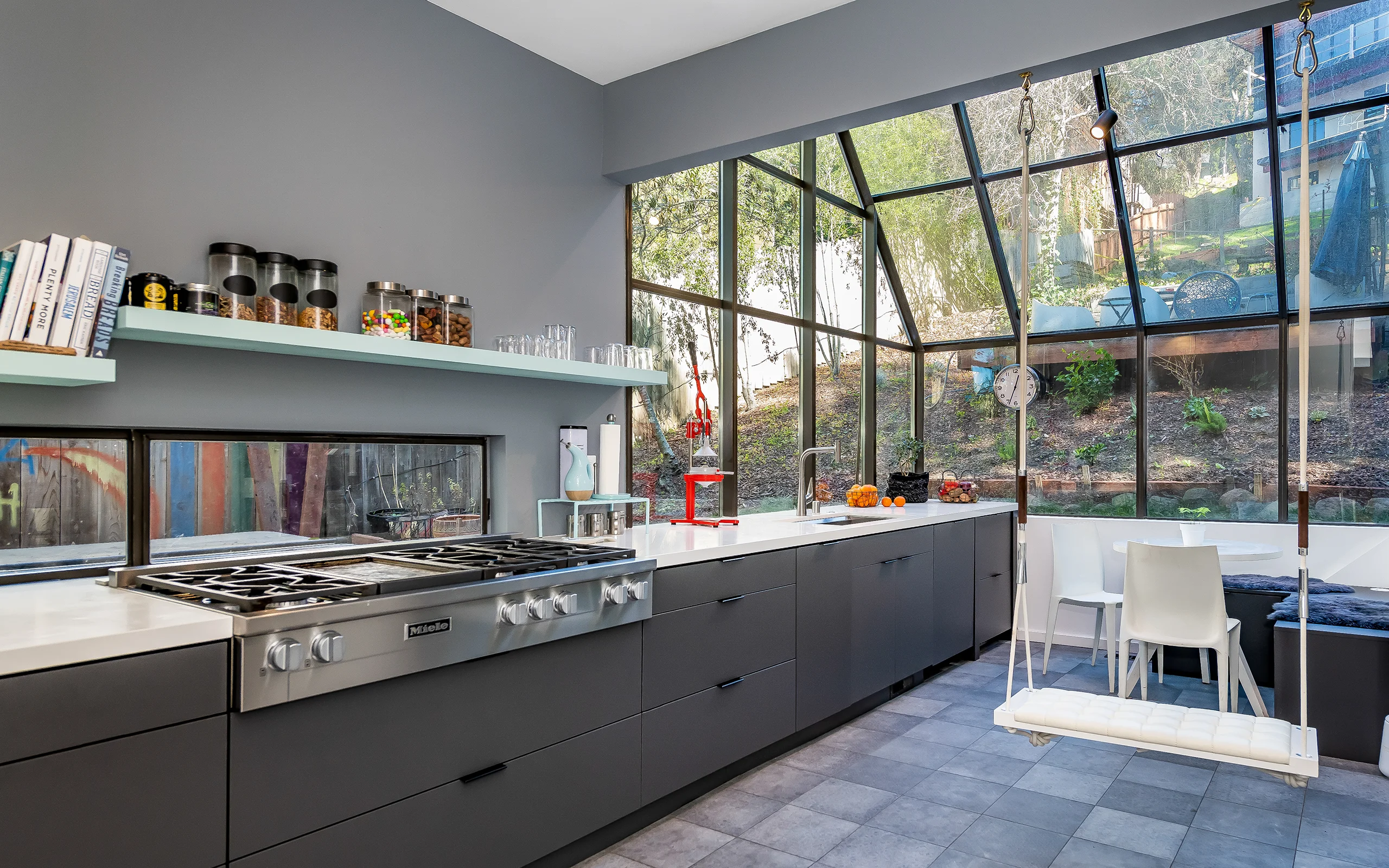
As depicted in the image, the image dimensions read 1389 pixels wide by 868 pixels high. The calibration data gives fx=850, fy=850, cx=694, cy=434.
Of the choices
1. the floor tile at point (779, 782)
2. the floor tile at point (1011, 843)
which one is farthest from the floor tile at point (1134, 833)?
the floor tile at point (779, 782)

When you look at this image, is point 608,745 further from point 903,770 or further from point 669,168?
point 669,168

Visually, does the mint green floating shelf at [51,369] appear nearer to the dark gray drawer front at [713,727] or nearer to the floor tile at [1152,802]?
the dark gray drawer front at [713,727]

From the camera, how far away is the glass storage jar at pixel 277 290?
2.36m

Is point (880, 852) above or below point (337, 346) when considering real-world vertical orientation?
below

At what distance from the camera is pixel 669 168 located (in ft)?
11.8

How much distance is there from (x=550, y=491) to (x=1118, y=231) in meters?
3.92

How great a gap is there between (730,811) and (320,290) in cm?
211

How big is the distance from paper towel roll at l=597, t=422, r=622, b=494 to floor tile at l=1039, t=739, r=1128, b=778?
2.03m

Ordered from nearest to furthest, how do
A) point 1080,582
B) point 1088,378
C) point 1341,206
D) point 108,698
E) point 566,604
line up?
point 108,698 < point 566,604 < point 1341,206 < point 1080,582 < point 1088,378

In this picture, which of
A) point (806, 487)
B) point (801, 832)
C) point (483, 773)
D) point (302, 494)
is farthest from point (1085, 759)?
point (302, 494)

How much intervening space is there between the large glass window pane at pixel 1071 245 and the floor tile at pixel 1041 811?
11.5ft

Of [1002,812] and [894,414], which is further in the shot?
[894,414]

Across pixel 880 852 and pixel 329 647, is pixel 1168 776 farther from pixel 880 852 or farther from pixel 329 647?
pixel 329 647

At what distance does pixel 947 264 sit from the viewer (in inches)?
230
